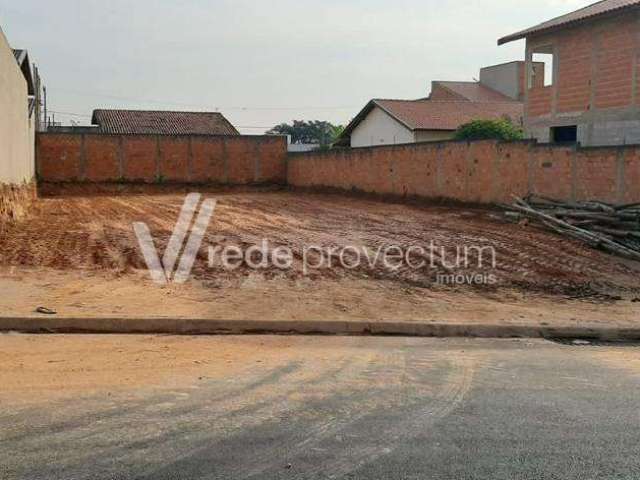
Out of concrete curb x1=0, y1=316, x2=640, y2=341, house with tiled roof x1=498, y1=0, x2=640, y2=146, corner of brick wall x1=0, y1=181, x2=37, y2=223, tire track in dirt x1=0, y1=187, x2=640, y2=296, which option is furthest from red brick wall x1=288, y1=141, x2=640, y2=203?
corner of brick wall x1=0, y1=181, x2=37, y2=223

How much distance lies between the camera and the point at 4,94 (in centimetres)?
1562

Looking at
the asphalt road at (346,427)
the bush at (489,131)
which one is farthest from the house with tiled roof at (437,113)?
the asphalt road at (346,427)

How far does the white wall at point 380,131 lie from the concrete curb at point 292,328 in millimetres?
30820

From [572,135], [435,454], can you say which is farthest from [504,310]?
[572,135]

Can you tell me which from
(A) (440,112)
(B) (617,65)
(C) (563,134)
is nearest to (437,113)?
(A) (440,112)

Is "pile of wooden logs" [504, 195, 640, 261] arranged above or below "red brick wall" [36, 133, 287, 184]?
below

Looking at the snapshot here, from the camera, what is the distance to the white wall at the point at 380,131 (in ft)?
133

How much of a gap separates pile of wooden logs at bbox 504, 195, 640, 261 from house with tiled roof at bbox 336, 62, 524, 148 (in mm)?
22054

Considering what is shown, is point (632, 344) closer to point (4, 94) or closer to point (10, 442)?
point (10, 442)

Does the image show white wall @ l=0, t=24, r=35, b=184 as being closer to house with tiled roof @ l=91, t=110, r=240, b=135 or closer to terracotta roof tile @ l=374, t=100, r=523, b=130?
terracotta roof tile @ l=374, t=100, r=523, b=130

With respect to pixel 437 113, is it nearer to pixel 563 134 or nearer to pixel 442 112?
pixel 442 112

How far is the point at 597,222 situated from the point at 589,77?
12761mm

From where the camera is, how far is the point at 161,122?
55062 millimetres

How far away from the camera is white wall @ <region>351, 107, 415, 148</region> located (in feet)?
133
